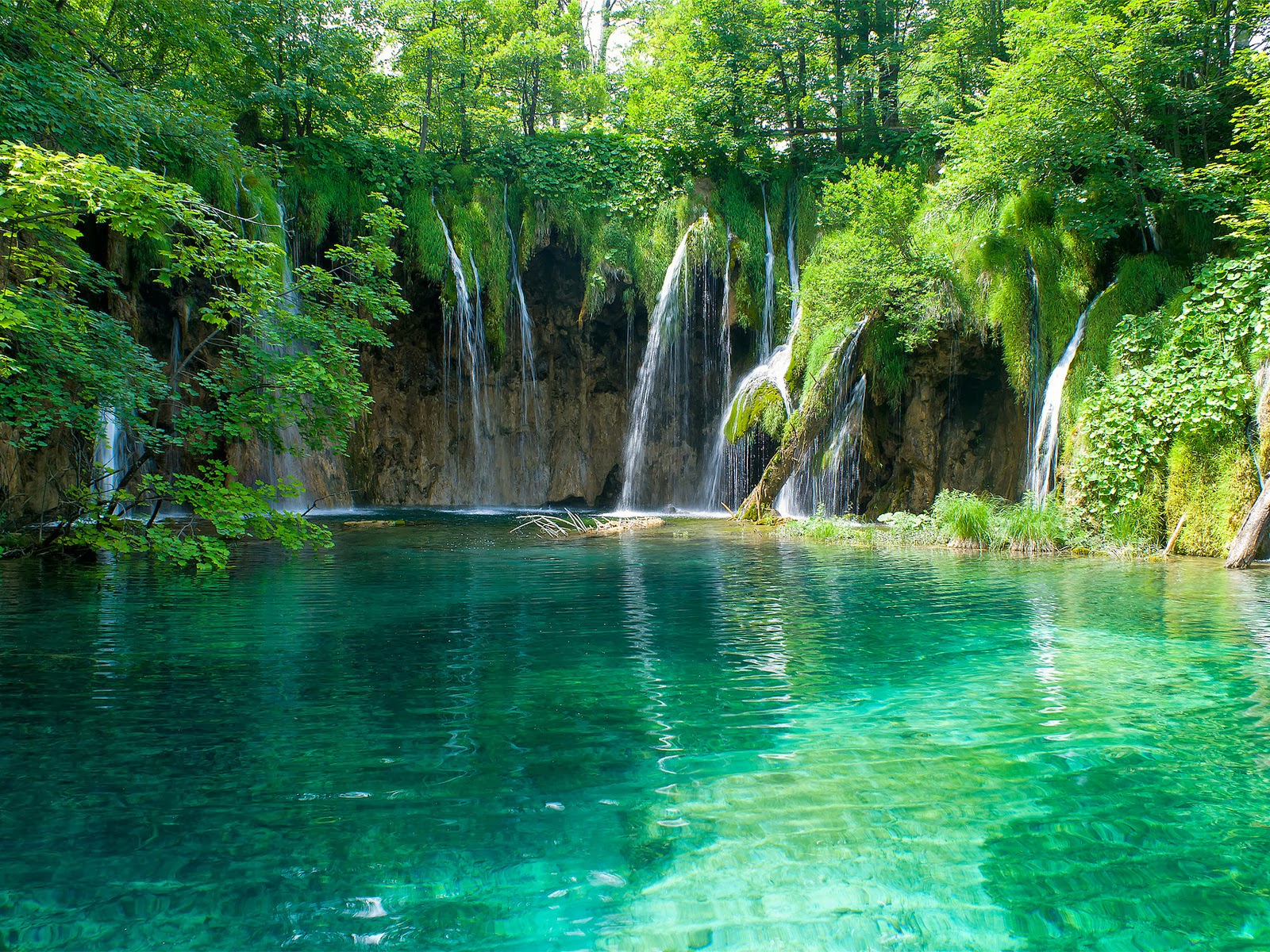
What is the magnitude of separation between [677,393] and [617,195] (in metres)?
6.66

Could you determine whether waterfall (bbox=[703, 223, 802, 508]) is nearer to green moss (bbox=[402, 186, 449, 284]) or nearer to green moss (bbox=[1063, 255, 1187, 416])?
green moss (bbox=[1063, 255, 1187, 416])

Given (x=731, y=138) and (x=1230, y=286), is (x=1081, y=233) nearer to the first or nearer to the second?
(x=1230, y=286)

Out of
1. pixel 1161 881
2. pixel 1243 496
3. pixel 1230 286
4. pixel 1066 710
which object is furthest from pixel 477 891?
pixel 1230 286

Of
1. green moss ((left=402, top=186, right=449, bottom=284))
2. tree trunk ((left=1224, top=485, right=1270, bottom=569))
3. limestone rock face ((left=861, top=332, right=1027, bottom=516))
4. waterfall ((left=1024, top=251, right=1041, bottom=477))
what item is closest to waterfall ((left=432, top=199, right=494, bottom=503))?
green moss ((left=402, top=186, right=449, bottom=284))

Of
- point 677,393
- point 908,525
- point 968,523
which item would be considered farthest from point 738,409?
point 968,523

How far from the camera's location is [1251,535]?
31.4 ft

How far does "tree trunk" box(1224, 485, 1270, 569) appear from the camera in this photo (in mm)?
9570

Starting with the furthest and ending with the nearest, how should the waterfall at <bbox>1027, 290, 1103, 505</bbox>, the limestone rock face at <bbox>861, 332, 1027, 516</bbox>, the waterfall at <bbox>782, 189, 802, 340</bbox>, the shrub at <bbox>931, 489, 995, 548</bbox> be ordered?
the waterfall at <bbox>782, 189, 802, 340</bbox>
the limestone rock face at <bbox>861, 332, 1027, 516</bbox>
the waterfall at <bbox>1027, 290, 1103, 505</bbox>
the shrub at <bbox>931, 489, 995, 548</bbox>

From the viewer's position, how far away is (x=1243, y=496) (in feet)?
33.8

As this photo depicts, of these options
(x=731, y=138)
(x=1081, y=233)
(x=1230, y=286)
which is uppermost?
(x=731, y=138)

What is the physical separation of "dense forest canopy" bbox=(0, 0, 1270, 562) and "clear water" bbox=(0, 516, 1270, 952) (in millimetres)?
1806

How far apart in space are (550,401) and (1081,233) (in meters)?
16.9

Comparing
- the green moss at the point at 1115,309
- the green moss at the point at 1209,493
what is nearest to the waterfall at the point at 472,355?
the green moss at the point at 1115,309

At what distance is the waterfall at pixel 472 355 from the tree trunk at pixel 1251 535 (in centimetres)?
1877
